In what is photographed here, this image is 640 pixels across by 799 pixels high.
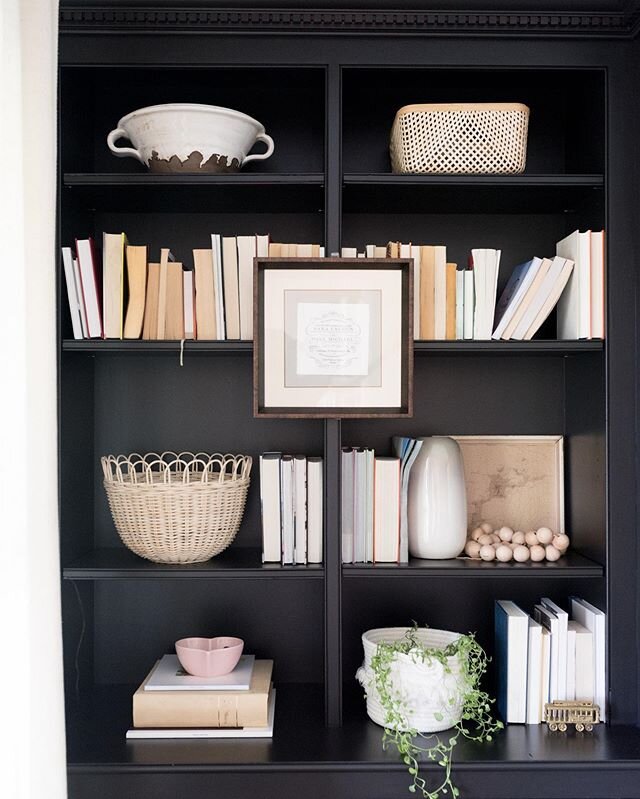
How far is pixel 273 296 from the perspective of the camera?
1745 millimetres

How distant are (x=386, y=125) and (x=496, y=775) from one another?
60.6 inches

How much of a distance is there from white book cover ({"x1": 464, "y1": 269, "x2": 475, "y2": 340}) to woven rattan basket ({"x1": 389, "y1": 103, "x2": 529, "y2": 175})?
0.23 meters

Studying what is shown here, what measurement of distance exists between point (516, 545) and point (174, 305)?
961 millimetres

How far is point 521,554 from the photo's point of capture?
180 centimetres

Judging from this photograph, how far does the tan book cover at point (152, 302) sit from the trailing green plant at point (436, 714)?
87 cm

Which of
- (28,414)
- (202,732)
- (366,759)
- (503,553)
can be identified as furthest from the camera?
(503,553)

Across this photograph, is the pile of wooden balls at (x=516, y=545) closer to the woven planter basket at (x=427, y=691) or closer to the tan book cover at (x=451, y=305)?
the woven planter basket at (x=427, y=691)

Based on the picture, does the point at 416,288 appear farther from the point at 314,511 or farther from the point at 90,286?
the point at 90,286

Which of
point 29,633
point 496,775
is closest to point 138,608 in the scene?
point 29,633

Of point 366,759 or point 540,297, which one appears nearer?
point 366,759

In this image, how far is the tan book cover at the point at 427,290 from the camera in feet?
5.94

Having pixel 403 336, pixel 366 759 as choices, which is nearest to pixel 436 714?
pixel 366 759

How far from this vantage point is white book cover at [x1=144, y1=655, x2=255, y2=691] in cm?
173

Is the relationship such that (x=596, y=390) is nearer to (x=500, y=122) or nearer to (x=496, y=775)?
(x=500, y=122)
